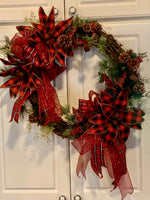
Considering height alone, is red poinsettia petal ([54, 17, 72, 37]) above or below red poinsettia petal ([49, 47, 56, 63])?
above

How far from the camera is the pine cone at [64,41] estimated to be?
3.01 ft

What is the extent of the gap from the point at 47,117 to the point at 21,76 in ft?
0.74

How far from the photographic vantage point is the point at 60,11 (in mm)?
967

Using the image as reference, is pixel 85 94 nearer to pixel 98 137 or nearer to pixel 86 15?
pixel 98 137

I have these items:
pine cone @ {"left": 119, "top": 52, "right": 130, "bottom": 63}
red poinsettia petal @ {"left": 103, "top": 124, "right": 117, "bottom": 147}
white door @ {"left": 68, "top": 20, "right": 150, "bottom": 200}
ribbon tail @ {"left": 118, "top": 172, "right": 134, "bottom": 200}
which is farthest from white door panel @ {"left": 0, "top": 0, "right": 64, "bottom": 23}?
ribbon tail @ {"left": 118, "top": 172, "right": 134, "bottom": 200}

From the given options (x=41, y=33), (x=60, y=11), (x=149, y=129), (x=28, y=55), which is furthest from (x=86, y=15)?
(x=149, y=129)

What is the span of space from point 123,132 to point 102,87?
239 millimetres

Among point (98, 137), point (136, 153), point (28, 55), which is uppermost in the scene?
point (28, 55)

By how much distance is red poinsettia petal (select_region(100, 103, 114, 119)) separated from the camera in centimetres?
90

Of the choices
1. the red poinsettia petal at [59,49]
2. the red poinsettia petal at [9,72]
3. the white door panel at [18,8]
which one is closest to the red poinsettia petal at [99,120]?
the red poinsettia petal at [59,49]

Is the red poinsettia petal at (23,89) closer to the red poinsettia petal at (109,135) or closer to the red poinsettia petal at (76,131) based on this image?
the red poinsettia petal at (76,131)

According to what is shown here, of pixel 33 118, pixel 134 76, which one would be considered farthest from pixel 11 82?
pixel 134 76

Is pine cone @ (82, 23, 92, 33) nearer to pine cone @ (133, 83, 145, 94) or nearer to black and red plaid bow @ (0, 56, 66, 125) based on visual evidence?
black and red plaid bow @ (0, 56, 66, 125)

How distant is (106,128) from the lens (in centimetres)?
91
